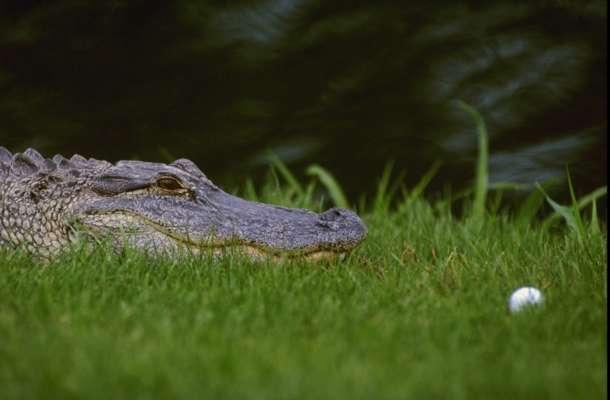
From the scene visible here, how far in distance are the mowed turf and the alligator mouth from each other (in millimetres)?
67

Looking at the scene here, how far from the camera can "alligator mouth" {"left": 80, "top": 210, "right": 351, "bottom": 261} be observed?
4031mm

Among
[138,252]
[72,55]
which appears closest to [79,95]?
[72,55]

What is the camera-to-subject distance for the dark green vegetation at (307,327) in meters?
2.29

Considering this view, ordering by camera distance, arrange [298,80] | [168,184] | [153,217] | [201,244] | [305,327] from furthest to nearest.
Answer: [298,80] < [168,184] < [153,217] < [201,244] < [305,327]

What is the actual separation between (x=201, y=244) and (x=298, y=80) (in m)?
3.49

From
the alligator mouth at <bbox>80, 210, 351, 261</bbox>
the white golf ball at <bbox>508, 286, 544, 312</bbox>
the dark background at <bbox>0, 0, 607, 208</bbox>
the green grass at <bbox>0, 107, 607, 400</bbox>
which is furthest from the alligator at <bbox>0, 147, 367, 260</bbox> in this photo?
the dark background at <bbox>0, 0, 607, 208</bbox>

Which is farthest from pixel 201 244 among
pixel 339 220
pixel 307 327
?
pixel 307 327

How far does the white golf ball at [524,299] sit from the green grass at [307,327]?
44 mm

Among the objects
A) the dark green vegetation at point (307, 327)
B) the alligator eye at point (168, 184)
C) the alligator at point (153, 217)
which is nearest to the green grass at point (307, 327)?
the dark green vegetation at point (307, 327)

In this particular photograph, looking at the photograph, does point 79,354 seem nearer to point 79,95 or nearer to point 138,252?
point 138,252

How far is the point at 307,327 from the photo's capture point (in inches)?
116

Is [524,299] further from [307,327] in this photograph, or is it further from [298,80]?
[298,80]

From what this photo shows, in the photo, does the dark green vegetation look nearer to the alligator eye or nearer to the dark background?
the alligator eye

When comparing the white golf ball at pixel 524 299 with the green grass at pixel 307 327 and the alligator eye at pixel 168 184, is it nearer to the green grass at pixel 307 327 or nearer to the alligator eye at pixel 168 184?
the green grass at pixel 307 327
